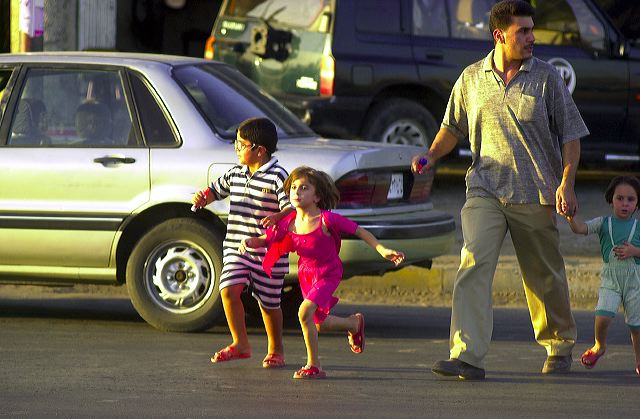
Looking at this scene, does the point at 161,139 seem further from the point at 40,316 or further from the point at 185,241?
the point at 40,316

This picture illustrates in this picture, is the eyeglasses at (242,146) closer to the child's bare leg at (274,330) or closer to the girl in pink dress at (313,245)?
the girl in pink dress at (313,245)

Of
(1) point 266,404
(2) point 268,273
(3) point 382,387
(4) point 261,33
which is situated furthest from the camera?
(4) point 261,33

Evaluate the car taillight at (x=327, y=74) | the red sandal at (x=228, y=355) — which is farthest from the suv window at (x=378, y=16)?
the red sandal at (x=228, y=355)

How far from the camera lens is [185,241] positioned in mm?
8594

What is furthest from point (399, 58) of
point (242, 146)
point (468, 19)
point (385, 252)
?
point (385, 252)

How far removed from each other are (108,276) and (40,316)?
948mm

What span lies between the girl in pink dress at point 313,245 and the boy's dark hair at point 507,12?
1104mm

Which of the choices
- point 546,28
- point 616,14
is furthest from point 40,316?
point 616,14

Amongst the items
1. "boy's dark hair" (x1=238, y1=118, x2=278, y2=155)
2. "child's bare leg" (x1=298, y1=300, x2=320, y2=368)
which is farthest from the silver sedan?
"child's bare leg" (x1=298, y1=300, x2=320, y2=368)

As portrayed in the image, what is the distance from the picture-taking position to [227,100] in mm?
9078

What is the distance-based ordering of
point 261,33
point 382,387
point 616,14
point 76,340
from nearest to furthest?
point 382,387
point 76,340
point 261,33
point 616,14

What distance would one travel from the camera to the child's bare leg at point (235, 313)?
7.59 meters

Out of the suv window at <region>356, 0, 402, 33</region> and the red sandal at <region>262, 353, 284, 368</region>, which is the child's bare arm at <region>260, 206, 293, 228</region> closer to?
the red sandal at <region>262, 353, 284, 368</region>

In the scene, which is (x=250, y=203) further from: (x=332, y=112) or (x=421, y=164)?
(x=332, y=112)
